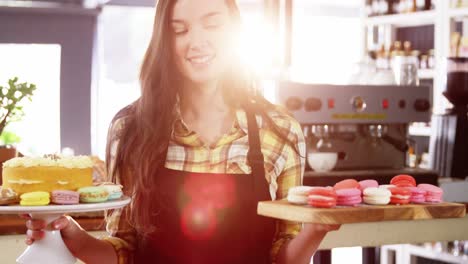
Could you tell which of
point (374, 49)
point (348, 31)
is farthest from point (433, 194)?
point (348, 31)

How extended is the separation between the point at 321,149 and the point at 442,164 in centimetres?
78

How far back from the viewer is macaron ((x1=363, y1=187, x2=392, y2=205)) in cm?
156

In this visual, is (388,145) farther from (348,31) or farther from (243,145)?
(348,31)

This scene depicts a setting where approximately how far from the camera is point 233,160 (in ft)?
5.79

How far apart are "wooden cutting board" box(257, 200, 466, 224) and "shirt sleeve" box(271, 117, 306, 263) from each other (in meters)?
0.24

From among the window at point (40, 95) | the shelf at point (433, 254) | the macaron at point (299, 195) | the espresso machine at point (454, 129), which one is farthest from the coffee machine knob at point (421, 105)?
the window at point (40, 95)

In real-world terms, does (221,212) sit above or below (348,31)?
below

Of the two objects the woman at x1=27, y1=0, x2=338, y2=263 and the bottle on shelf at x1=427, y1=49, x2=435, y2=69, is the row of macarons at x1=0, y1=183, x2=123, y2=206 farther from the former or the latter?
the bottle on shelf at x1=427, y1=49, x2=435, y2=69

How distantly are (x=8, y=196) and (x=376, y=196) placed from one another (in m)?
0.75

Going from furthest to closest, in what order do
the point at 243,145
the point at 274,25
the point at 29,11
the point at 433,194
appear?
the point at 29,11
the point at 274,25
the point at 243,145
the point at 433,194

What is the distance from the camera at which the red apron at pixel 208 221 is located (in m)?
1.71

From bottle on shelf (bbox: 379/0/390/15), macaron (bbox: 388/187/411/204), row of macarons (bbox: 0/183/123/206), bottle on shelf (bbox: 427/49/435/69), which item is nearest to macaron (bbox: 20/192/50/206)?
row of macarons (bbox: 0/183/123/206)

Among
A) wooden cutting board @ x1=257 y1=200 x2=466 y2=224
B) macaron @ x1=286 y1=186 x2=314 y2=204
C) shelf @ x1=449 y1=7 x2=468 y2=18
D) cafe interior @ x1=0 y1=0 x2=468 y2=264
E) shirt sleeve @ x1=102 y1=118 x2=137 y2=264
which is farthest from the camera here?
shelf @ x1=449 y1=7 x2=468 y2=18

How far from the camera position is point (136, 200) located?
1722 millimetres
